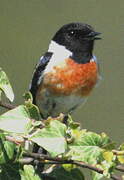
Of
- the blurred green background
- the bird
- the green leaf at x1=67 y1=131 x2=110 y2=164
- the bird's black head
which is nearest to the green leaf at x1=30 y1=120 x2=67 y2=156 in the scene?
the green leaf at x1=67 y1=131 x2=110 y2=164

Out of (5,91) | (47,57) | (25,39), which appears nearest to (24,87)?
(25,39)

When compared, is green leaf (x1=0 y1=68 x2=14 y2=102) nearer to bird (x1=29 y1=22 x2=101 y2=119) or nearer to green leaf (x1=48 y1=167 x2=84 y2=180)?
green leaf (x1=48 y1=167 x2=84 y2=180)

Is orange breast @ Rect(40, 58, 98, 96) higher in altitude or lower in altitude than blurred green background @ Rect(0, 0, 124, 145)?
lower

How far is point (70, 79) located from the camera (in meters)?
1.73

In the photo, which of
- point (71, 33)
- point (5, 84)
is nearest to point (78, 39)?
point (71, 33)

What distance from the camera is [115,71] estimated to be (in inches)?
125

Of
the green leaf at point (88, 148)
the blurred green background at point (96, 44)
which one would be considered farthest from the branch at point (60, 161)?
the blurred green background at point (96, 44)

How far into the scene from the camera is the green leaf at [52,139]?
63 cm

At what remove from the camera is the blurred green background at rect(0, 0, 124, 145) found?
3061mm

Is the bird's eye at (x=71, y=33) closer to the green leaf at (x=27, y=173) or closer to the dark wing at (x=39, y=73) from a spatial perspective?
the dark wing at (x=39, y=73)

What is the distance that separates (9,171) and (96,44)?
113 inches

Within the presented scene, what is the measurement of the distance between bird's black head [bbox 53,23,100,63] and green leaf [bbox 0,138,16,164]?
1169mm

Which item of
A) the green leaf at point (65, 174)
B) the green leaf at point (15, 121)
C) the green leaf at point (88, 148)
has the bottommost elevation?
the green leaf at point (65, 174)

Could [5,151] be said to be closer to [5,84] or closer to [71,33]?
[5,84]
